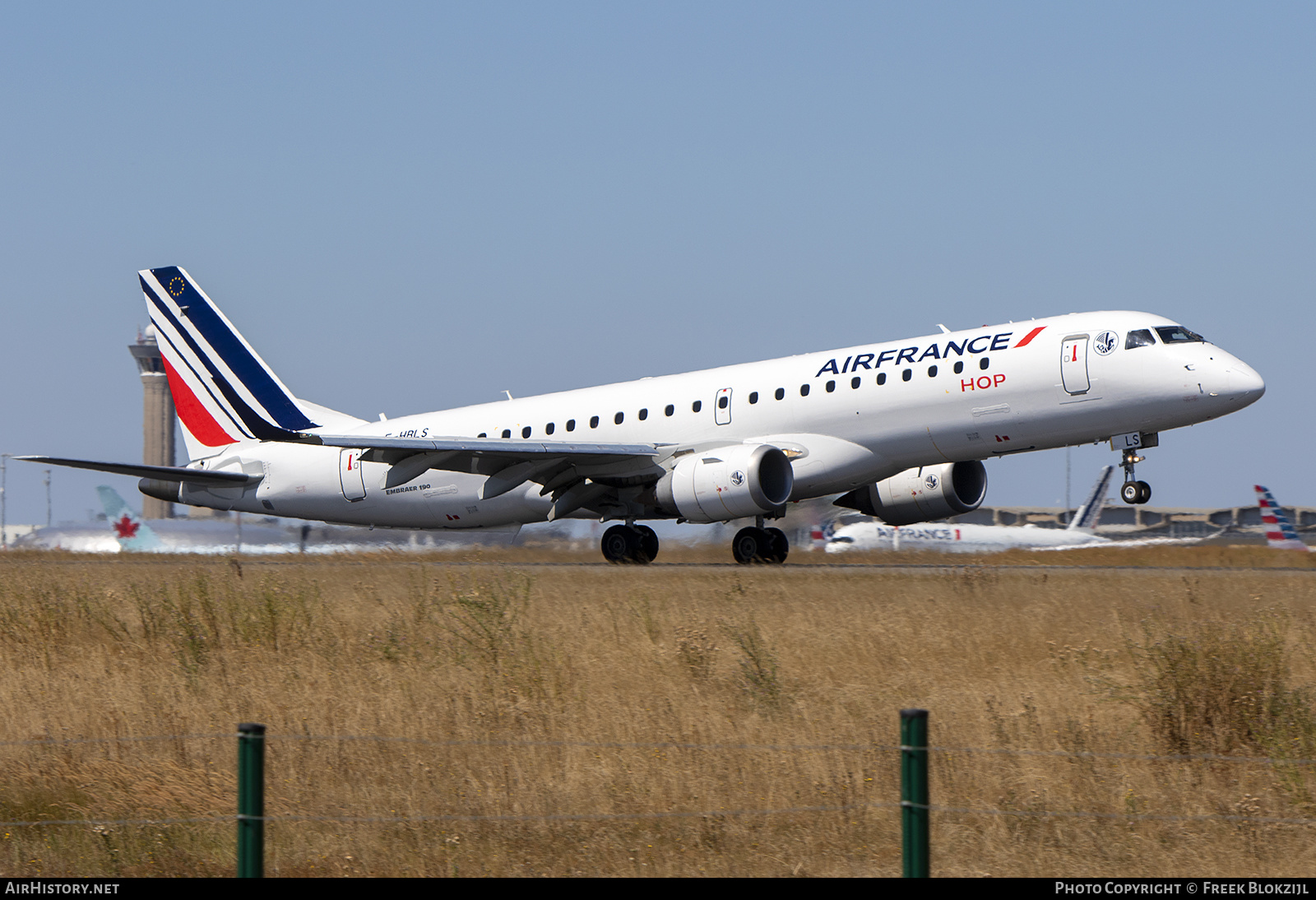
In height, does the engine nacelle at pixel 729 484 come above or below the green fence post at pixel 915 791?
above

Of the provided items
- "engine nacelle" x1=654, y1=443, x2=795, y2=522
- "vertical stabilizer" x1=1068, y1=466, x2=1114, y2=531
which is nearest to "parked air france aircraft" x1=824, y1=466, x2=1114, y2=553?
"vertical stabilizer" x1=1068, y1=466, x2=1114, y2=531

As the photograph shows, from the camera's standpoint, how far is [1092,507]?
62.7m

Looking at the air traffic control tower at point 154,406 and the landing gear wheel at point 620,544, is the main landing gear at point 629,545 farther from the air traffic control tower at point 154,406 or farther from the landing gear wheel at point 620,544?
the air traffic control tower at point 154,406

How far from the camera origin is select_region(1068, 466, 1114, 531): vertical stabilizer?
61625mm

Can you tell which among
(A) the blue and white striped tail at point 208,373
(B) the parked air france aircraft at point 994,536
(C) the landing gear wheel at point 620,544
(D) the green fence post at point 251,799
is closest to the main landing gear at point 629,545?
(C) the landing gear wheel at point 620,544

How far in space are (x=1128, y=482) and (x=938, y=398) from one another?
3.62m

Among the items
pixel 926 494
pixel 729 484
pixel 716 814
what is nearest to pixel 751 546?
pixel 729 484

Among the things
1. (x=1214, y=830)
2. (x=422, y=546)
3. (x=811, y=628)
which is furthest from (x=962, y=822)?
(x=422, y=546)

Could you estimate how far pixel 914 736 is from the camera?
586cm

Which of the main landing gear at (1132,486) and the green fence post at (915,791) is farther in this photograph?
the main landing gear at (1132,486)

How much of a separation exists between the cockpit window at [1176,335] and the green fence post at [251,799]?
2170 centimetres

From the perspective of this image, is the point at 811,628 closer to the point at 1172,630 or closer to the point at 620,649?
the point at 620,649

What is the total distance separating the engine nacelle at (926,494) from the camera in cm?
2952

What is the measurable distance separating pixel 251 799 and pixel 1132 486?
21.3 meters
